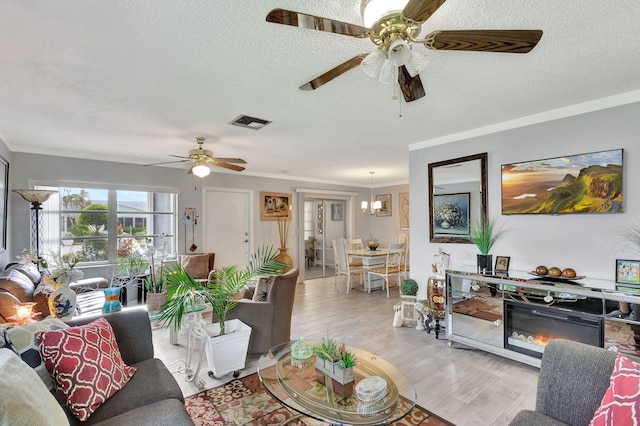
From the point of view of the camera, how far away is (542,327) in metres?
2.69

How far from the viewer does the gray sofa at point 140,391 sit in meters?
1.35

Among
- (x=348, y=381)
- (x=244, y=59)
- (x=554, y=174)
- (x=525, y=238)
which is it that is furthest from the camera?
(x=525, y=238)

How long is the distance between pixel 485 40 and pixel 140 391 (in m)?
2.39

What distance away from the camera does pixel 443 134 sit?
3.65 m

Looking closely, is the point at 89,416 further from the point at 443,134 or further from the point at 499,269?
the point at 443,134

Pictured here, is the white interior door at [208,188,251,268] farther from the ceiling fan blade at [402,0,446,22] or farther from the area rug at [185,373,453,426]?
the ceiling fan blade at [402,0,446,22]

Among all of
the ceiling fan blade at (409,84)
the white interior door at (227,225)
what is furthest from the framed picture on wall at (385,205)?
the ceiling fan blade at (409,84)

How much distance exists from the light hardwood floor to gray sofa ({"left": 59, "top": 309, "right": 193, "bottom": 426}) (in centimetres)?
71

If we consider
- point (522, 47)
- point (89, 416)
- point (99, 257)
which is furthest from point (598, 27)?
point (99, 257)

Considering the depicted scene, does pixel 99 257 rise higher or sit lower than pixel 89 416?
higher

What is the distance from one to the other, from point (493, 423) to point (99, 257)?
17.6 ft

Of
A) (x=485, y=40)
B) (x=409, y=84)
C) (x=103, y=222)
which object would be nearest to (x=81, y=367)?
(x=409, y=84)

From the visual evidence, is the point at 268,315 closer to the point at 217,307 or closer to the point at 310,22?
the point at 217,307

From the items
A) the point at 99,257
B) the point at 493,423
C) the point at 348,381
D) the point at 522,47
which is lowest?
the point at 493,423
